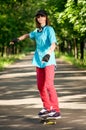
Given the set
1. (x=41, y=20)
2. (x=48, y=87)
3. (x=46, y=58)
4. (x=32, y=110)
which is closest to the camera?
(x=46, y=58)

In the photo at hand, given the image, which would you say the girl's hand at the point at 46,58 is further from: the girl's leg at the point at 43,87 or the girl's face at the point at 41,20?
the girl's face at the point at 41,20

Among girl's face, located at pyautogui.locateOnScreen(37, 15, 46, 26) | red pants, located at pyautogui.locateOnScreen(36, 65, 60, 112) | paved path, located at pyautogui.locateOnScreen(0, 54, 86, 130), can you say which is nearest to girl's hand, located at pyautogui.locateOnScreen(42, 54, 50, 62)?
red pants, located at pyautogui.locateOnScreen(36, 65, 60, 112)

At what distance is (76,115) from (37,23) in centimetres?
216

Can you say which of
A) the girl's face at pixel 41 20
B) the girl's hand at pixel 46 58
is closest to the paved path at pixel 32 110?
the girl's hand at pixel 46 58

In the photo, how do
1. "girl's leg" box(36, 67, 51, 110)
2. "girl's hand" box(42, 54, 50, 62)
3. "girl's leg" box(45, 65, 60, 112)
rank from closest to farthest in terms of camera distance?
1. "girl's hand" box(42, 54, 50, 62)
2. "girl's leg" box(45, 65, 60, 112)
3. "girl's leg" box(36, 67, 51, 110)

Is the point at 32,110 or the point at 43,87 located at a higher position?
the point at 43,87

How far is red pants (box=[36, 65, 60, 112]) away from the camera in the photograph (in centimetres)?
839

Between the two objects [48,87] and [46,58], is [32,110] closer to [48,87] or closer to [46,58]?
[48,87]

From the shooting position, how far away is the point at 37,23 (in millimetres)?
8672

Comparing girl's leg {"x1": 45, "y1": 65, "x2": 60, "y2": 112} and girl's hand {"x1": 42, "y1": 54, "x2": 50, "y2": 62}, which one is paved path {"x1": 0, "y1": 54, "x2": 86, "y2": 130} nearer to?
girl's leg {"x1": 45, "y1": 65, "x2": 60, "y2": 112}

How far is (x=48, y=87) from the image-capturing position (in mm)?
8383

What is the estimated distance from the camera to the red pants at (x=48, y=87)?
839 centimetres

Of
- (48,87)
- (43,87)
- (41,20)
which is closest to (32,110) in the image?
(43,87)

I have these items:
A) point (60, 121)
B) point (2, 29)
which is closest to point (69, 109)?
point (60, 121)
